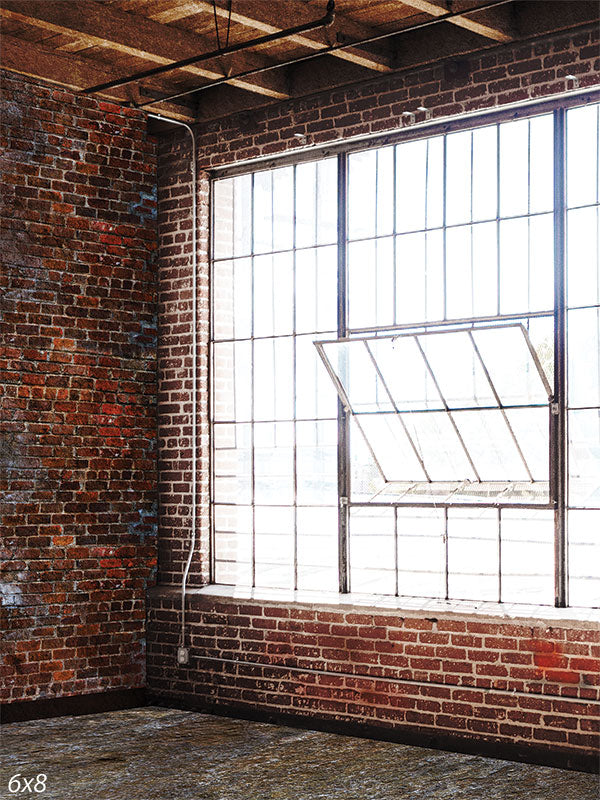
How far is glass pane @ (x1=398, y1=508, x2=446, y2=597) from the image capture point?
19.9 ft

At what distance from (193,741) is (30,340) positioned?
102 inches

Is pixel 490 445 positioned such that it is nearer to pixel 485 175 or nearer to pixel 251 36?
pixel 485 175

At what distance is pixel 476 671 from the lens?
5.77m

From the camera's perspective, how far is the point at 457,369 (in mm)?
6070

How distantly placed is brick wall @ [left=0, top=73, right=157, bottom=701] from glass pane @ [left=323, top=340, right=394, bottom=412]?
1.47 meters

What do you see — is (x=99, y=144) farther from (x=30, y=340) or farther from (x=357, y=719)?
(x=357, y=719)

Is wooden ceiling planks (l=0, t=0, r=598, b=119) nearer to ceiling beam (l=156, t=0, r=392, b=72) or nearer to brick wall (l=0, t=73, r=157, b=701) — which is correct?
ceiling beam (l=156, t=0, r=392, b=72)

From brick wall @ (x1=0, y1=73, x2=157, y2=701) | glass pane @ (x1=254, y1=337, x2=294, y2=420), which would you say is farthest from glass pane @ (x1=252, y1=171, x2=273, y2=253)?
brick wall @ (x1=0, y1=73, x2=157, y2=701)

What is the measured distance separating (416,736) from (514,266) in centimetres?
263

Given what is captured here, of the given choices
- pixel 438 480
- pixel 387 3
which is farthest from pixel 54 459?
pixel 387 3

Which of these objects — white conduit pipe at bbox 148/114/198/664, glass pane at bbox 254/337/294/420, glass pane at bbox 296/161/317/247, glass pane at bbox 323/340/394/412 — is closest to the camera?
glass pane at bbox 323/340/394/412

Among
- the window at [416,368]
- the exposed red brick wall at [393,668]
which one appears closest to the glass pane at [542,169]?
the window at [416,368]

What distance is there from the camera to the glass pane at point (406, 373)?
619 cm

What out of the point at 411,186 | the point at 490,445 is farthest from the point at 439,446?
the point at 411,186
